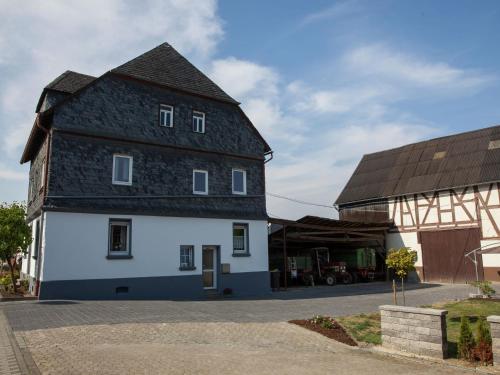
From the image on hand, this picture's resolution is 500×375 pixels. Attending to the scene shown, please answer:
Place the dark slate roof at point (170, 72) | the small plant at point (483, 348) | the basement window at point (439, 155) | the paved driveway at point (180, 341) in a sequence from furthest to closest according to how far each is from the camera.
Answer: the basement window at point (439, 155) → the dark slate roof at point (170, 72) → the small plant at point (483, 348) → the paved driveway at point (180, 341)

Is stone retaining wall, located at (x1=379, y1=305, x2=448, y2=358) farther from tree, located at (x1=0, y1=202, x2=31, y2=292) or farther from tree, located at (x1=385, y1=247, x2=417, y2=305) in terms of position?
tree, located at (x1=0, y1=202, x2=31, y2=292)

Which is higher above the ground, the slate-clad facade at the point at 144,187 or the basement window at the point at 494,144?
the basement window at the point at 494,144

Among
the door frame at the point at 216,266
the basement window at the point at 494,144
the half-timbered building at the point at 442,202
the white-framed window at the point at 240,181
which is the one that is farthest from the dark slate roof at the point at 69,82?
the basement window at the point at 494,144

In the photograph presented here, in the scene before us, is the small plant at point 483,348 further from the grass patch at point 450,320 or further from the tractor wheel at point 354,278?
the tractor wheel at point 354,278

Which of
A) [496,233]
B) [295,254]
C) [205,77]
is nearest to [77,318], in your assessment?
[205,77]

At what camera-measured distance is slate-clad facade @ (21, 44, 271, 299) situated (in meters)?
16.5

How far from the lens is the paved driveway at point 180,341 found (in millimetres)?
7797

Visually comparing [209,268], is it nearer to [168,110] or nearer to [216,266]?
[216,266]

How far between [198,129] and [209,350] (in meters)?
13.7

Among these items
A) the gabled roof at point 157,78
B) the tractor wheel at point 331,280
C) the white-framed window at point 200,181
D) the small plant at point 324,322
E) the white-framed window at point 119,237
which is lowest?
the small plant at point 324,322

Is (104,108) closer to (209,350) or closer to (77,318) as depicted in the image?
(77,318)

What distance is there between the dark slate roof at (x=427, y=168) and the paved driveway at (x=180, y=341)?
15.6m

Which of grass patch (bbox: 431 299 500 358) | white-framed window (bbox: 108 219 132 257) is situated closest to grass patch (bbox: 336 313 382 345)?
grass patch (bbox: 431 299 500 358)

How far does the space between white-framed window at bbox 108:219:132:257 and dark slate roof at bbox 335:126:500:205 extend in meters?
20.0
